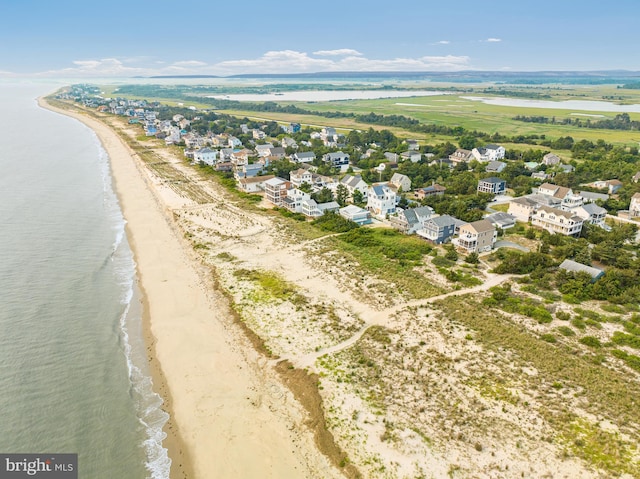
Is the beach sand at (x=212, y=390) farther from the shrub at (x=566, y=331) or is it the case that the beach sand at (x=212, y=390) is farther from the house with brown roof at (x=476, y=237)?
the house with brown roof at (x=476, y=237)

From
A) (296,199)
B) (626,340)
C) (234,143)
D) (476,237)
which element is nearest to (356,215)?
(296,199)

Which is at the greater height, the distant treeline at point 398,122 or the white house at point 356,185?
the distant treeline at point 398,122


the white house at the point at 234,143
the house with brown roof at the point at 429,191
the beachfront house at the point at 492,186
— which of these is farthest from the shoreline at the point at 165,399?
the white house at the point at 234,143

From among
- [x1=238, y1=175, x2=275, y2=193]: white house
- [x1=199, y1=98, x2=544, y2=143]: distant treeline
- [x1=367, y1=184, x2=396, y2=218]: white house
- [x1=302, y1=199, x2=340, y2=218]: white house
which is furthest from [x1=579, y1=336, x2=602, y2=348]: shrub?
[x1=199, y1=98, x2=544, y2=143]: distant treeline

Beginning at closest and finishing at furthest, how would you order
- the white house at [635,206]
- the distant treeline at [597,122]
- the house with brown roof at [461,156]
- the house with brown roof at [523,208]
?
the house with brown roof at [523,208] → the white house at [635,206] → the house with brown roof at [461,156] → the distant treeline at [597,122]

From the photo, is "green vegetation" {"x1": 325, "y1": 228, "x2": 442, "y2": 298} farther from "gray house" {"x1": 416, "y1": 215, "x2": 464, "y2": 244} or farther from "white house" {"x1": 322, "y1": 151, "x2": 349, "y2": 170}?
"white house" {"x1": 322, "y1": 151, "x2": 349, "y2": 170}

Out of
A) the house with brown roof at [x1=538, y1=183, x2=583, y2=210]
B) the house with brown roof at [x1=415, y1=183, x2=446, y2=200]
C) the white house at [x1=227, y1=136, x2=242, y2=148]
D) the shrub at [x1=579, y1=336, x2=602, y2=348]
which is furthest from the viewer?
the white house at [x1=227, y1=136, x2=242, y2=148]

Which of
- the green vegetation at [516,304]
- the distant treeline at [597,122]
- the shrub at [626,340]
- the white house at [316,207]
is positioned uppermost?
the distant treeline at [597,122]
